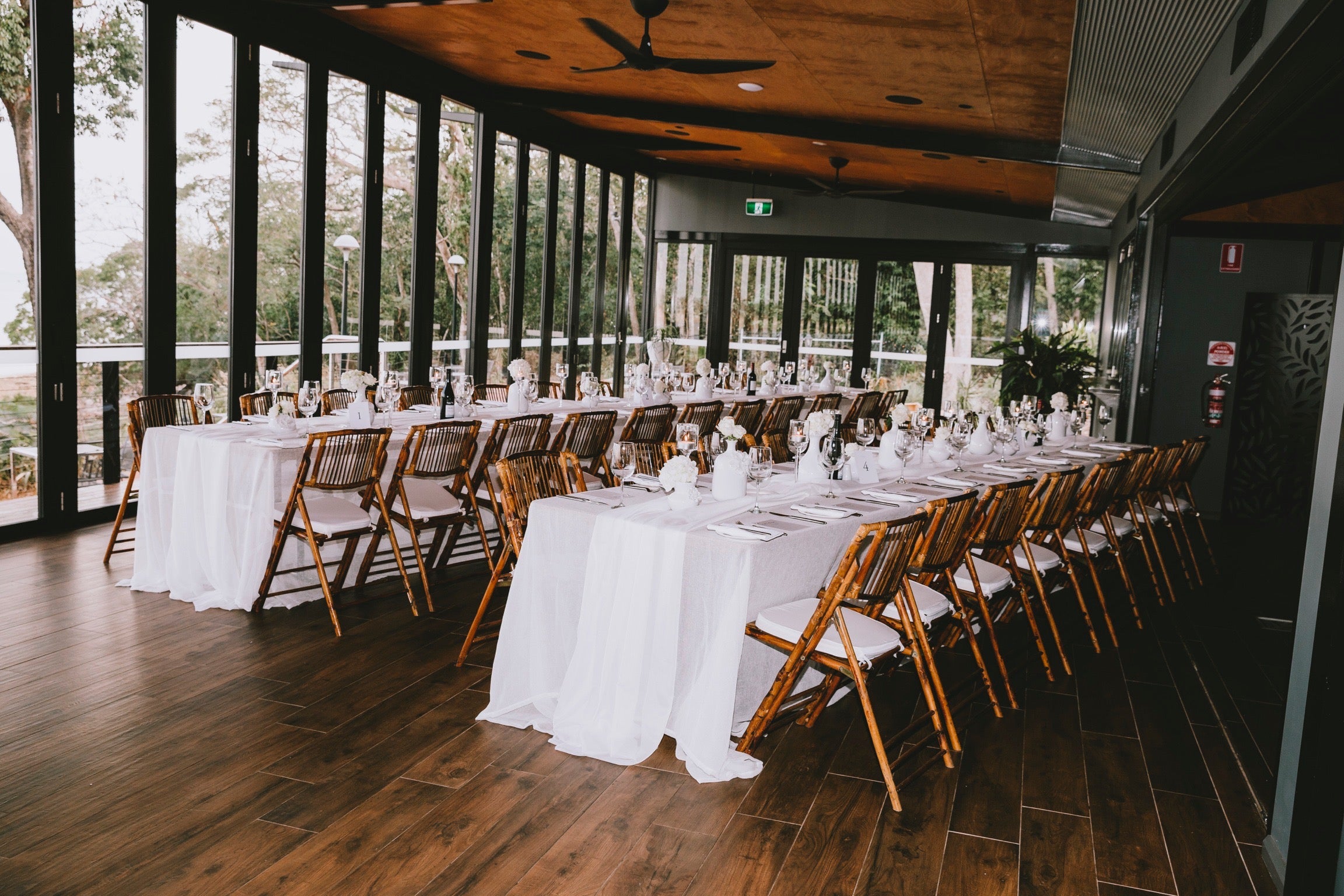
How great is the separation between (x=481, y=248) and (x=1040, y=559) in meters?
6.87

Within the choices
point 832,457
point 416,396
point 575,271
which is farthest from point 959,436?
→ point 575,271

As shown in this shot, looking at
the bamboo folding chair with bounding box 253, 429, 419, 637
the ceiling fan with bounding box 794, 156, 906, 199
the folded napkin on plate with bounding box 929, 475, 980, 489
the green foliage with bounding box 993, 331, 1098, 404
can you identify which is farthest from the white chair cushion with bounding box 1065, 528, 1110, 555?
the ceiling fan with bounding box 794, 156, 906, 199

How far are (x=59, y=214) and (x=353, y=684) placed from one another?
393 centimetres

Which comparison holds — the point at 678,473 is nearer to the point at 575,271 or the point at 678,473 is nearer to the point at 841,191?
the point at 841,191

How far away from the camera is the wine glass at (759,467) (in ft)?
13.6

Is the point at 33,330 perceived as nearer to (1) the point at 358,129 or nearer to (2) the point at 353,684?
(1) the point at 358,129

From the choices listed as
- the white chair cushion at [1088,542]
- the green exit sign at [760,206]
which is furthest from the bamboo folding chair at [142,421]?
the green exit sign at [760,206]

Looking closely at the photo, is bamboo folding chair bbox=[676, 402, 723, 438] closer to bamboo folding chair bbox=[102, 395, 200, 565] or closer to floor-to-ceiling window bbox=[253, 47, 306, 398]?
floor-to-ceiling window bbox=[253, 47, 306, 398]

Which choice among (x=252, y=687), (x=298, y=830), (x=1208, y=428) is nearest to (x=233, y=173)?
(x=252, y=687)

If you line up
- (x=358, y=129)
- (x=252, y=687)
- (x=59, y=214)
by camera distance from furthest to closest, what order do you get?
1. (x=358, y=129)
2. (x=59, y=214)
3. (x=252, y=687)

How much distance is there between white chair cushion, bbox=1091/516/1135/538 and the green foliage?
14.2 feet

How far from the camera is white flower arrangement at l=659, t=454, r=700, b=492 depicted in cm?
392

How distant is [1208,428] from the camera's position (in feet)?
30.5

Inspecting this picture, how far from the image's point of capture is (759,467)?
4160 mm
